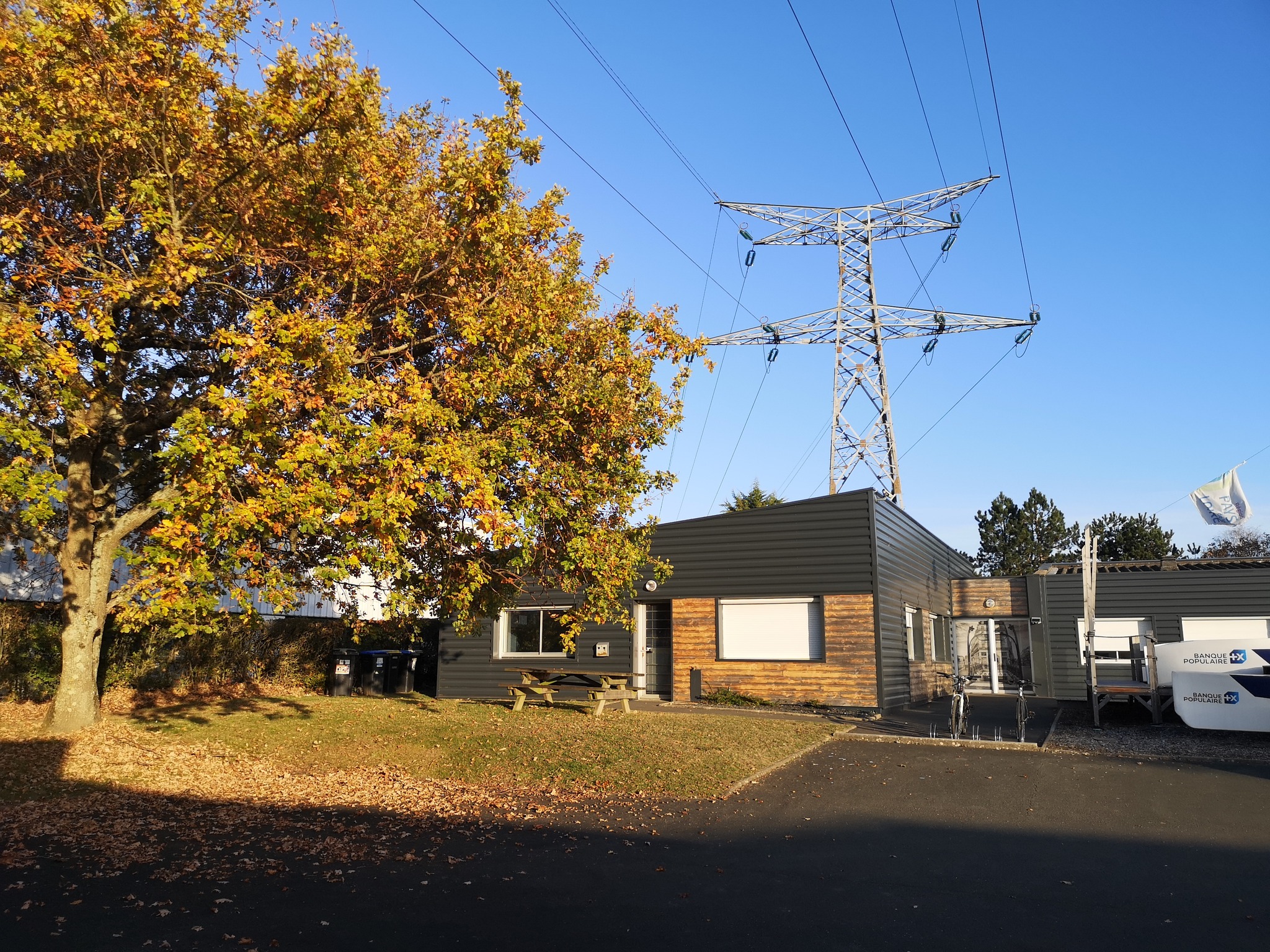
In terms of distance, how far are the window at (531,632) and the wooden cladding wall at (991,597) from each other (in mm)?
11709

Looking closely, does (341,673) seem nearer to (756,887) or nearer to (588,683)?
(588,683)

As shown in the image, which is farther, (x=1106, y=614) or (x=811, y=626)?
(x=1106, y=614)

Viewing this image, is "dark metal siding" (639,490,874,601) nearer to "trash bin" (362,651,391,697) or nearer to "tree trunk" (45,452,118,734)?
"trash bin" (362,651,391,697)

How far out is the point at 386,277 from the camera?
9695mm

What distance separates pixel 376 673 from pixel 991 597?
1608 centimetres

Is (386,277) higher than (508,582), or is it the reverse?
(386,277)

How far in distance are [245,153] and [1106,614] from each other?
850 inches

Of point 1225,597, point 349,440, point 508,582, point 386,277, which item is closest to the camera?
point 349,440

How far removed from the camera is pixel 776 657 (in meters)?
17.4

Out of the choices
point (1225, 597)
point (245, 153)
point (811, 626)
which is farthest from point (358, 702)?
point (1225, 597)

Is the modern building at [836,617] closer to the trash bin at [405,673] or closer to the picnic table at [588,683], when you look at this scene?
the trash bin at [405,673]

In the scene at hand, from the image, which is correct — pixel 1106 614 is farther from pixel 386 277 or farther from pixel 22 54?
pixel 22 54

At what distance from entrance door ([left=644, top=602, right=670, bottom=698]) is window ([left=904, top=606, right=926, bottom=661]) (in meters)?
5.04

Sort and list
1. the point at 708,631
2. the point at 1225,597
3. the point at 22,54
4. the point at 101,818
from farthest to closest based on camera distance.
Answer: the point at 1225,597, the point at 708,631, the point at 22,54, the point at 101,818
